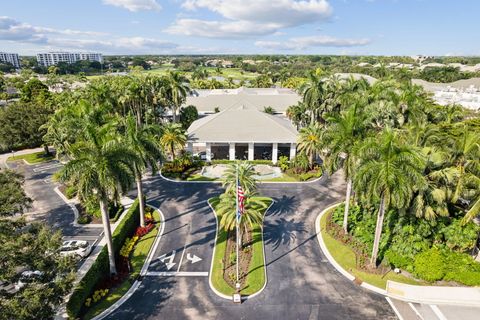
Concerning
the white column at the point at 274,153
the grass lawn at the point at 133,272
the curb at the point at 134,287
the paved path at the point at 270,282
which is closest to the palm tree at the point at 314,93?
the white column at the point at 274,153

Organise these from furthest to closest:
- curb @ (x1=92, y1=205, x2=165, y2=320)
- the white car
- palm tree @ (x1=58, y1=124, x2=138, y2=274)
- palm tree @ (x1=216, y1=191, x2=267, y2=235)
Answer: the white car → palm tree @ (x1=216, y1=191, x2=267, y2=235) → curb @ (x1=92, y1=205, x2=165, y2=320) → palm tree @ (x1=58, y1=124, x2=138, y2=274)

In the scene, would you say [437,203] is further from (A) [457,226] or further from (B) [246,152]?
(B) [246,152]

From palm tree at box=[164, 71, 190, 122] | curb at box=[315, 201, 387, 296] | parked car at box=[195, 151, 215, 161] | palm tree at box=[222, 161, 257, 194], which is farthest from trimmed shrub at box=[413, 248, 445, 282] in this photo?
palm tree at box=[164, 71, 190, 122]

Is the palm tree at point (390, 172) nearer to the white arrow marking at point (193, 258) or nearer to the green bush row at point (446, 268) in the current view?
the green bush row at point (446, 268)

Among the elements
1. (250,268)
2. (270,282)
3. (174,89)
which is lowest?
(270,282)

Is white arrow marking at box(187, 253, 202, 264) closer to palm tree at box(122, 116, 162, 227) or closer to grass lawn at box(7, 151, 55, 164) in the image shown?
palm tree at box(122, 116, 162, 227)

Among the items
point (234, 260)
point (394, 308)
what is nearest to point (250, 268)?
point (234, 260)

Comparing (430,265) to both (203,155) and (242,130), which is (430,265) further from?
(203,155)
